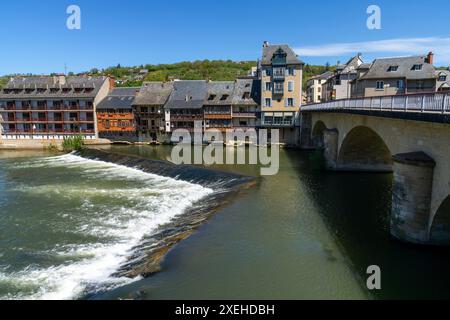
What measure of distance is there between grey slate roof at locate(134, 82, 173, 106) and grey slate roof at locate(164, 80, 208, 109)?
1.27 meters

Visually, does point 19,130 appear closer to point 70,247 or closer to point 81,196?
point 81,196

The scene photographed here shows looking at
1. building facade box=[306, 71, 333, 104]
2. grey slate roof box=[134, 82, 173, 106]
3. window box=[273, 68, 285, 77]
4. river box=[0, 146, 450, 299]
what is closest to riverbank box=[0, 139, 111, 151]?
grey slate roof box=[134, 82, 173, 106]

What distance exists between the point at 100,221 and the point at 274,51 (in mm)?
45898

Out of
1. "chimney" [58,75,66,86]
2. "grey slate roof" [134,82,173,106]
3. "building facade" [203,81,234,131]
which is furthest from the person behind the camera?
"chimney" [58,75,66,86]

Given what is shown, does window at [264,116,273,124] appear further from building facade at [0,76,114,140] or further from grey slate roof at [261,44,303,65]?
building facade at [0,76,114,140]

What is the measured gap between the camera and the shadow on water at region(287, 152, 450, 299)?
46.2 ft

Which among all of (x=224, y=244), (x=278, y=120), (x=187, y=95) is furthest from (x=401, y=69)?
(x=224, y=244)

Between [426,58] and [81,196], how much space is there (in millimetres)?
51490

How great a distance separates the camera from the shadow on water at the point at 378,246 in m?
14.1

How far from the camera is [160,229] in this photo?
21359mm

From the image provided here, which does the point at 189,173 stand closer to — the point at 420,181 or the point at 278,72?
the point at 420,181

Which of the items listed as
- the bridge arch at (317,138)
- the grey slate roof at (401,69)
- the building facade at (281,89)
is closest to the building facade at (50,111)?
the building facade at (281,89)

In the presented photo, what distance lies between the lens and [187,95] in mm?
66875
